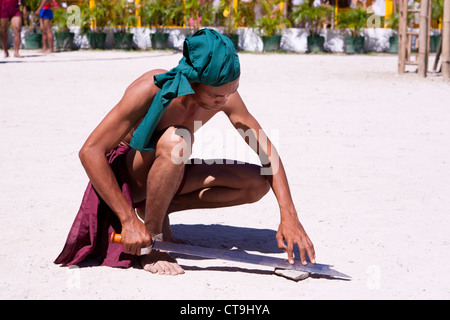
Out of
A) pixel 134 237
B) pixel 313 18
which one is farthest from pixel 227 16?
pixel 134 237

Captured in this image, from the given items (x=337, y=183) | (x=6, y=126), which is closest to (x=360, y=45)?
(x=6, y=126)

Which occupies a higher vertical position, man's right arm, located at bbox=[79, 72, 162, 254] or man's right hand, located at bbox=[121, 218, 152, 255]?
man's right arm, located at bbox=[79, 72, 162, 254]

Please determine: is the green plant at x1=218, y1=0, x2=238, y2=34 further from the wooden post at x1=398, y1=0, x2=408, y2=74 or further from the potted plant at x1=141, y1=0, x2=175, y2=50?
the wooden post at x1=398, y1=0, x2=408, y2=74

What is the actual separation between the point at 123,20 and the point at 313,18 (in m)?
5.44

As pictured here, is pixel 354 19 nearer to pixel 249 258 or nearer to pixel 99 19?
pixel 99 19

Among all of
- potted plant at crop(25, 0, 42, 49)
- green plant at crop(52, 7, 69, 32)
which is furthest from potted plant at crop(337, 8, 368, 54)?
potted plant at crop(25, 0, 42, 49)

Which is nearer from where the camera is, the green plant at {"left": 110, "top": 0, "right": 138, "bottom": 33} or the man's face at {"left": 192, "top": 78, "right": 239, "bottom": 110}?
the man's face at {"left": 192, "top": 78, "right": 239, "bottom": 110}

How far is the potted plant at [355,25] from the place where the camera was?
2006 cm

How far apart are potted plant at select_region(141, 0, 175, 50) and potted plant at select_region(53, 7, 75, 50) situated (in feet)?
7.19

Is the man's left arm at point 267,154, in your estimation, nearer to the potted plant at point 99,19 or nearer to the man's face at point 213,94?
the man's face at point 213,94

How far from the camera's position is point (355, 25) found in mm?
20031

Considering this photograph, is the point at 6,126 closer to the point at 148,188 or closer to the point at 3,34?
the point at 148,188

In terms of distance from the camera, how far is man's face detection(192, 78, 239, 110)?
3.24 metres

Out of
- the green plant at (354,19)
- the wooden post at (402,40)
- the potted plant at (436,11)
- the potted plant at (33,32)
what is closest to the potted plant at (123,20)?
the potted plant at (33,32)
